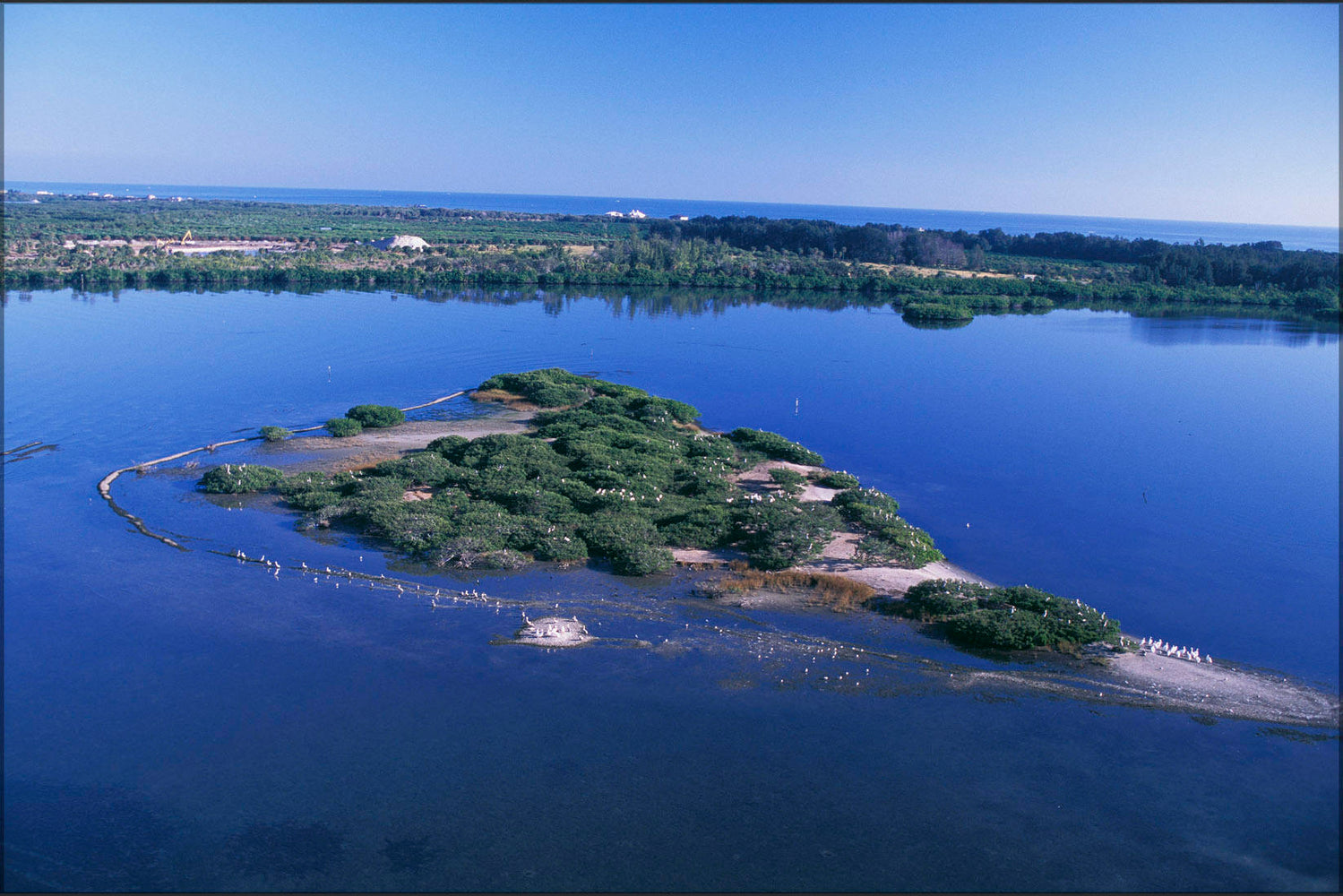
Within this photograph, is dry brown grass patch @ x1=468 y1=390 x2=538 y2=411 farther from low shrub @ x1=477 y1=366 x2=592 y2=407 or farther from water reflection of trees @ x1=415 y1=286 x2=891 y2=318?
water reflection of trees @ x1=415 y1=286 x2=891 y2=318

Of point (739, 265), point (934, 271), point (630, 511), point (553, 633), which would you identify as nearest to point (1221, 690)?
point (553, 633)

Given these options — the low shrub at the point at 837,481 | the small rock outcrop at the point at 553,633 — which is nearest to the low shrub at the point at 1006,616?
the small rock outcrop at the point at 553,633

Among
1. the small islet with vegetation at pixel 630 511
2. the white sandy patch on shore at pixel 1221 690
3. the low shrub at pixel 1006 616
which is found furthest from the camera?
the small islet with vegetation at pixel 630 511

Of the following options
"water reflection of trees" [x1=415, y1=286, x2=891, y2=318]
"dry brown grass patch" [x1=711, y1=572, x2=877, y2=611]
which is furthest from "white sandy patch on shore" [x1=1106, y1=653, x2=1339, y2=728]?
"water reflection of trees" [x1=415, y1=286, x2=891, y2=318]

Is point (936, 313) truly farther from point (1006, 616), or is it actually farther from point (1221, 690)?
point (1221, 690)

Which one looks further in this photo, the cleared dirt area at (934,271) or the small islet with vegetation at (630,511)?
the cleared dirt area at (934,271)

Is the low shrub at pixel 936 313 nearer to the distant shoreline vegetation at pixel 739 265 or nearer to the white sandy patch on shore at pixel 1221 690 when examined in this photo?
the distant shoreline vegetation at pixel 739 265

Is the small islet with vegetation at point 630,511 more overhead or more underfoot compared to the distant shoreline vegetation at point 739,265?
more underfoot
